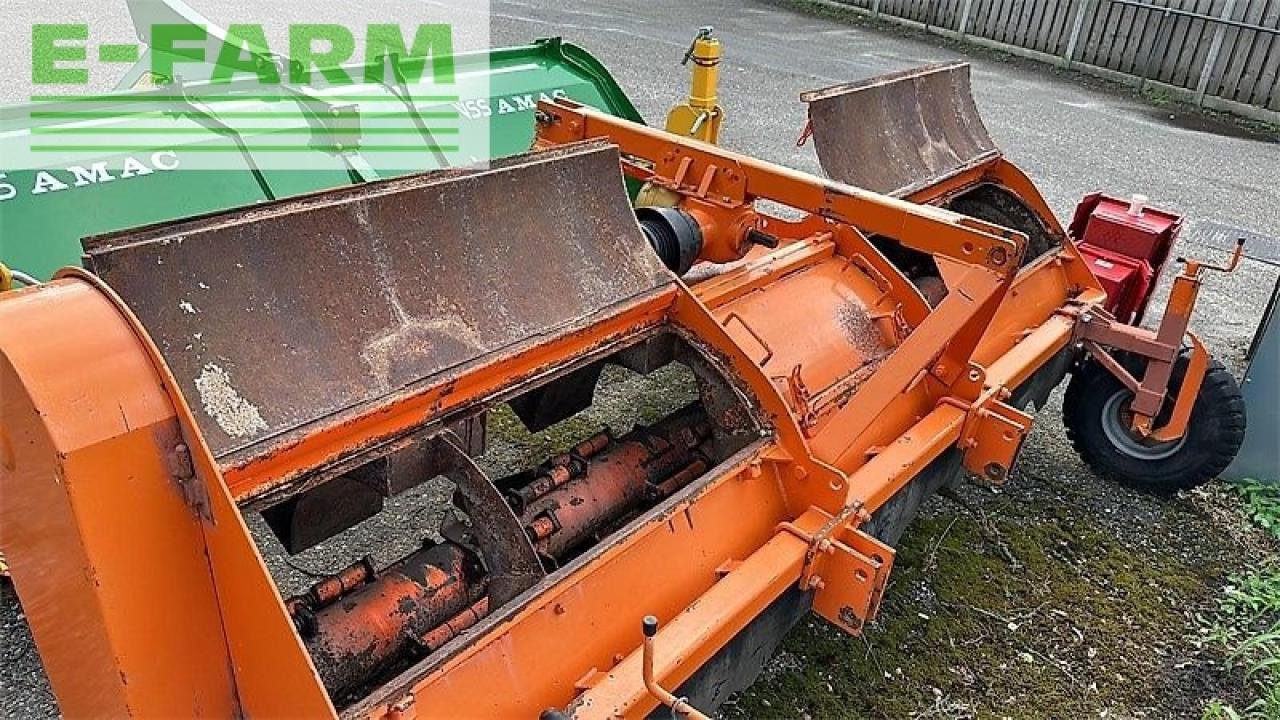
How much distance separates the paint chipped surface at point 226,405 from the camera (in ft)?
6.32

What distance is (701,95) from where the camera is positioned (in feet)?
18.3

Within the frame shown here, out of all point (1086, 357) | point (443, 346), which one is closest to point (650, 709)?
point (443, 346)

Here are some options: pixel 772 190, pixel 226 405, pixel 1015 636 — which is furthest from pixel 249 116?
pixel 1015 636

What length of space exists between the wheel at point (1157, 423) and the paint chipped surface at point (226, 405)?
11.5ft

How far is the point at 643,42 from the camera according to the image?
504 inches

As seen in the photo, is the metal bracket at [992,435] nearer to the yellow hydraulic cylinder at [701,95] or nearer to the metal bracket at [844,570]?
the metal bracket at [844,570]

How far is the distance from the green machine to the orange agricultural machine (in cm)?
147

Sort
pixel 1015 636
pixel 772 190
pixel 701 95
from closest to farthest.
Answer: pixel 772 190, pixel 1015 636, pixel 701 95

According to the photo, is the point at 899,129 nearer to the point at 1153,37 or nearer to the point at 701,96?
the point at 701,96

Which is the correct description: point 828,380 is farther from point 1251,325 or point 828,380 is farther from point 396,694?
point 1251,325

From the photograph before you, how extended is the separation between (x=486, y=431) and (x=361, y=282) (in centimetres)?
55

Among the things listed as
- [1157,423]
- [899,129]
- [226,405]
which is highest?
[899,129]

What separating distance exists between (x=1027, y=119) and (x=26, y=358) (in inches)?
428

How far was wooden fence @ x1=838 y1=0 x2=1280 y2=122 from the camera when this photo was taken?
11.6m
